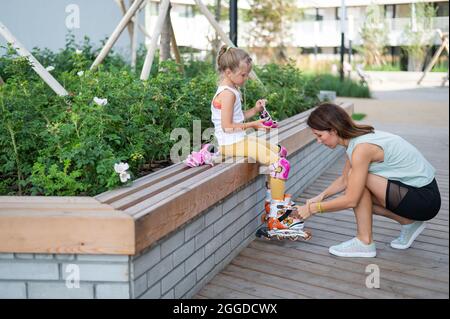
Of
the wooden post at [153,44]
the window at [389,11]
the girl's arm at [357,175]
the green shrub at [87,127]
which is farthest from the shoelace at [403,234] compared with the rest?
the window at [389,11]

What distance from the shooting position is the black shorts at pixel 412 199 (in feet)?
10.7

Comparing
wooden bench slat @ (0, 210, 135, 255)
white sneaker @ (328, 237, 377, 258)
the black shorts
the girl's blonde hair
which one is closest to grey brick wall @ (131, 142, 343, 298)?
wooden bench slat @ (0, 210, 135, 255)

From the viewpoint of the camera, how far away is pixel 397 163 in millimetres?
3260

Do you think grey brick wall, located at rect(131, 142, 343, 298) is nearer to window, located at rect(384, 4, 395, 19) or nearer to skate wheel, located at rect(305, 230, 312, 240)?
skate wheel, located at rect(305, 230, 312, 240)

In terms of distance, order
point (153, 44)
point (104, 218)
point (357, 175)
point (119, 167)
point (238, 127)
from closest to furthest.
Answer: point (104, 218)
point (119, 167)
point (357, 175)
point (238, 127)
point (153, 44)

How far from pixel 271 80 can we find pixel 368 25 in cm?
2371

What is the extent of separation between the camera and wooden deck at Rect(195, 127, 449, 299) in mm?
2889

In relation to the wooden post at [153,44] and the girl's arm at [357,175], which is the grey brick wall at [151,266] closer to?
the girl's arm at [357,175]

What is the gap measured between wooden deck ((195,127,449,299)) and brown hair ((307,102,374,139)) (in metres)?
0.74

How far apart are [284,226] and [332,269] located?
1.70ft

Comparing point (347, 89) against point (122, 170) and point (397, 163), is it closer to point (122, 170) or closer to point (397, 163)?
point (397, 163)

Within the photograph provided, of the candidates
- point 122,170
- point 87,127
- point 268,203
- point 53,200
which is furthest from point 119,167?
point 268,203
